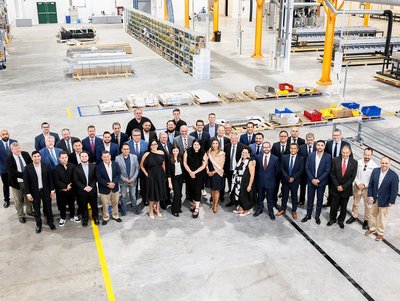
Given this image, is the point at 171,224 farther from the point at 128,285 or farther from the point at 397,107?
the point at 397,107

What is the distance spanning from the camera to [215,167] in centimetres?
844

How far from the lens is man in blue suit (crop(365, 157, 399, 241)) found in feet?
24.1

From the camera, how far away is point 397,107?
16.1 meters

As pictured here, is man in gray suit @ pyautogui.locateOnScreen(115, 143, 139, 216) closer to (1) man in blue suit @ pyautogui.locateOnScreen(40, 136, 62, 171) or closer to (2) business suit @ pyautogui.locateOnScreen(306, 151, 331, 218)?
(1) man in blue suit @ pyautogui.locateOnScreen(40, 136, 62, 171)

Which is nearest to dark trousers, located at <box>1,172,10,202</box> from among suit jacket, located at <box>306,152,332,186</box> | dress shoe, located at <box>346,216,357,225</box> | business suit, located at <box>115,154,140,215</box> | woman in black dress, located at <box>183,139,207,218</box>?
business suit, located at <box>115,154,140,215</box>

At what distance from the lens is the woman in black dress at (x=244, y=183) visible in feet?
26.7

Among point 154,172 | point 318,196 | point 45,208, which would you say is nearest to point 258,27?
point 318,196

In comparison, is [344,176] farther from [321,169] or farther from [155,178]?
[155,178]

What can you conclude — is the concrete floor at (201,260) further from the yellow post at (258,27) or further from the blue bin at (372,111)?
the yellow post at (258,27)

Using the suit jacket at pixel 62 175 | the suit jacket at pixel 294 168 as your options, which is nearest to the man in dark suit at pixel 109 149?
the suit jacket at pixel 62 175

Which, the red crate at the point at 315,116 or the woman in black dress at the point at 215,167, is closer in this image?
the woman in black dress at the point at 215,167

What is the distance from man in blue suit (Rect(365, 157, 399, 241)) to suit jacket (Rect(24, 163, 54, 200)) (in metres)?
5.53

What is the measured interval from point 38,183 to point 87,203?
3.10 feet

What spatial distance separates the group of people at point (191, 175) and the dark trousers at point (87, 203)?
0.02 meters
